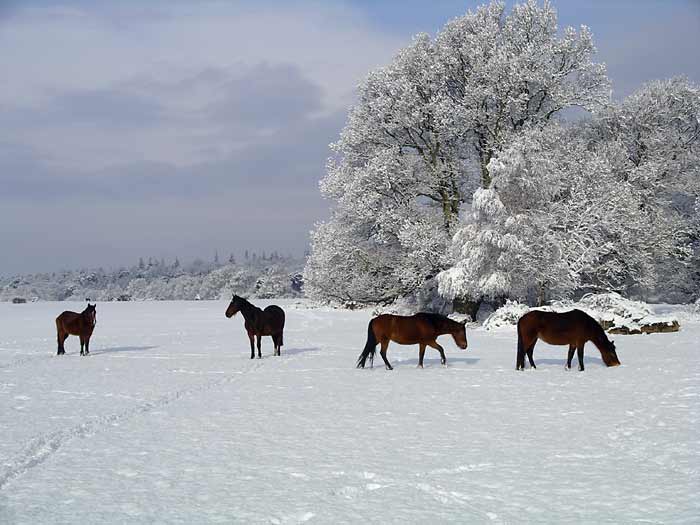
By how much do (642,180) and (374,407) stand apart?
24708 mm

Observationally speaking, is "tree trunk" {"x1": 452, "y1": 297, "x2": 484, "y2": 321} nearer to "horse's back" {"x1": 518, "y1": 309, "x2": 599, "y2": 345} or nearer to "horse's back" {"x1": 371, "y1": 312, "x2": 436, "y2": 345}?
"horse's back" {"x1": 371, "y1": 312, "x2": 436, "y2": 345}

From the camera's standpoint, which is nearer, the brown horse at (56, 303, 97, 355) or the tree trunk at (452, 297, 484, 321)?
the brown horse at (56, 303, 97, 355)

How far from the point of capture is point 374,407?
29.4ft

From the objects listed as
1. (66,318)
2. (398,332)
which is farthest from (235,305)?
(398,332)

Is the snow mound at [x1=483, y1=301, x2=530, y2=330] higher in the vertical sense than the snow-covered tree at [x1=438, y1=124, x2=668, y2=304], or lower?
lower

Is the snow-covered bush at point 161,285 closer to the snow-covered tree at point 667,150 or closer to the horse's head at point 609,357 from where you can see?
the snow-covered tree at point 667,150

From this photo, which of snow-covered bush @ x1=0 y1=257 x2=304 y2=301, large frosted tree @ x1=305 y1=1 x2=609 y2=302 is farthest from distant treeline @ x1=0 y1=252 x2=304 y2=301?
large frosted tree @ x1=305 y1=1 x2=609 y2=302

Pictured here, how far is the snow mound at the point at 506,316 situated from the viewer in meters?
22.4

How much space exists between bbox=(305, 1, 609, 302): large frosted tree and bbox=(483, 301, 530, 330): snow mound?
10.5 ft

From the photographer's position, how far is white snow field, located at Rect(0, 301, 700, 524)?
4809 millimetres

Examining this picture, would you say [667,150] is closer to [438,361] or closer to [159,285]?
[438,361]

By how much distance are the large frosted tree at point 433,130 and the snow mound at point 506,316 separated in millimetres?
3201

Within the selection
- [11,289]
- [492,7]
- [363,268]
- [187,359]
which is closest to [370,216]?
[363,268]

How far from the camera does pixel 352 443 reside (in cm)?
684
